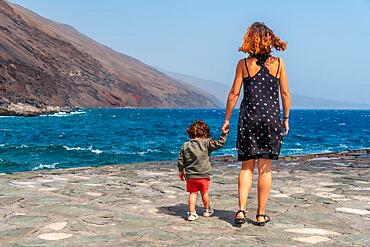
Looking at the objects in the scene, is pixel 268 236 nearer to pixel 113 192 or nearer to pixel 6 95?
pixel 113 192

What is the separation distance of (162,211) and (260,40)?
2580 millimetres

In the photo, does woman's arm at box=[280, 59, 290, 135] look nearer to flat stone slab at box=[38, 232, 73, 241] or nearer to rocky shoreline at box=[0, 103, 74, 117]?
flat stone slab at box=[38, 232, 73, 241]

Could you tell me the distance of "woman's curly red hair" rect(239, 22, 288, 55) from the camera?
5.17 meters

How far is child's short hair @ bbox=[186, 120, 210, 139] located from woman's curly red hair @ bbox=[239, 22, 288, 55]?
111 cm

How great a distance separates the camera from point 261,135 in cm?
523

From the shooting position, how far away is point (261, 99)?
17.2 ft

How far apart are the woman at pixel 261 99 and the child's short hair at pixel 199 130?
475 mm

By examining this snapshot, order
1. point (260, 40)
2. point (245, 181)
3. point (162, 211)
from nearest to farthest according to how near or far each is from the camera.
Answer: point (260, 40) → point (245, 181) → point (162, 211)

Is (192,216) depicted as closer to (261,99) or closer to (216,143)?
(216,143)

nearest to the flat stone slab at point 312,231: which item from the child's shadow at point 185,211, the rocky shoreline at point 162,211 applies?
the rocky shoreline at point 162,211

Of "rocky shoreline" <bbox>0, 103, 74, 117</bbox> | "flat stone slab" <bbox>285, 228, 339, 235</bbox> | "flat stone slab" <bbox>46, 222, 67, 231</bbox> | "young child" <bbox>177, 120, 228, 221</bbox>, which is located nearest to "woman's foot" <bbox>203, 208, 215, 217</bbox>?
"young child" <bbox>177, 120, 228, 221</bbox>

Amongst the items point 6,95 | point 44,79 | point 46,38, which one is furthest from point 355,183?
point 46,38

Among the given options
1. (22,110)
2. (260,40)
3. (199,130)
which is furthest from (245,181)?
(22,110)

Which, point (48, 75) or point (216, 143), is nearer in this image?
point (216, 143)
